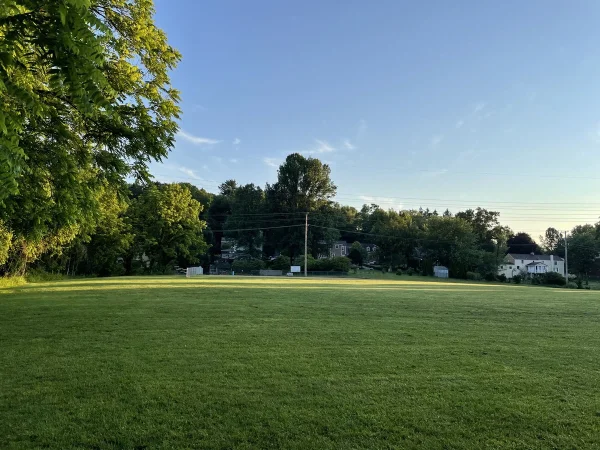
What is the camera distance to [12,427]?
13.0 feet

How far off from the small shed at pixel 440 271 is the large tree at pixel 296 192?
21658mm

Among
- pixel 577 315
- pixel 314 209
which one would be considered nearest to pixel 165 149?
pixel 577 315

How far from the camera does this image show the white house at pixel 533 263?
91750mm

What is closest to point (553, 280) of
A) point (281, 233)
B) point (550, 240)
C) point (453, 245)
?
point (453, 245)

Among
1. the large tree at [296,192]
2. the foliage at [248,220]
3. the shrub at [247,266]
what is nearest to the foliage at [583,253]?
the large tree at [296,192]

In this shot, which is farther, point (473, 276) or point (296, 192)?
point (296, 192)

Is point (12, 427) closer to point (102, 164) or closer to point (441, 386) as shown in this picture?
point (441, 386)

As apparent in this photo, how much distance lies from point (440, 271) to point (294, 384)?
6711cm

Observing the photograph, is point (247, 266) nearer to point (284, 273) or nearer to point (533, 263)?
point (284, 273)

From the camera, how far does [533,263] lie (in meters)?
92.8

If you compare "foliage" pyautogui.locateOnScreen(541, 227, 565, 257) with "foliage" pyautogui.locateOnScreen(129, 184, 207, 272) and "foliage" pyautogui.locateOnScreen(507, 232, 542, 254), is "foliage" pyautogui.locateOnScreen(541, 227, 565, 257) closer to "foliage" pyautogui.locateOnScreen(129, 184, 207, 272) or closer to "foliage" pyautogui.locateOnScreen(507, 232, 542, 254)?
"foliage" pyautogui.locateOnScreen(507, 232, 542, 254)

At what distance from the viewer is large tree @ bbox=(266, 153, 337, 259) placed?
7575 cm

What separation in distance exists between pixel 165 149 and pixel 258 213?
2731 inches

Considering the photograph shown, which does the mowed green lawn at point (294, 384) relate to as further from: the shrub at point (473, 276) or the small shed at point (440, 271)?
→ the small shed at point (440, 271)
